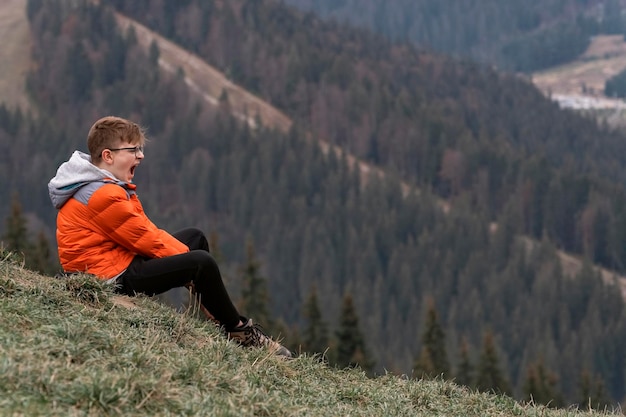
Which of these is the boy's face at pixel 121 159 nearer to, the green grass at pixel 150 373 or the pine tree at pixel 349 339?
the green grass at pixel 150 373

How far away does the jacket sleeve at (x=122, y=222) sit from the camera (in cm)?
984

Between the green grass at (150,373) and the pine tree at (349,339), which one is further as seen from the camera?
the pine tree at (349,339)

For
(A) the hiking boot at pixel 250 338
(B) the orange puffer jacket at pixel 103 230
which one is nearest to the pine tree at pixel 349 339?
(A) the hiking boot at pixel 250 338

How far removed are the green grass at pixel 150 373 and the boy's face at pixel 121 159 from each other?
48.7 inches

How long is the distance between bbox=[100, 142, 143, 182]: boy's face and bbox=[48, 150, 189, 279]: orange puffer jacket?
14cm

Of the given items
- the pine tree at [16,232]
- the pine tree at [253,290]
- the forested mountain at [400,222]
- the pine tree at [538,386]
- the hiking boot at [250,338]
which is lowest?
the forested mountain at [400,222]

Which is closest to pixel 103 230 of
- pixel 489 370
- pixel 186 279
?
pixel 186 279

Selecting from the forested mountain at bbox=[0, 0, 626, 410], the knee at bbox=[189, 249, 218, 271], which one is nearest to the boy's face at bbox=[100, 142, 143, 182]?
the knee at bbox=[189, 249, 218, 271]

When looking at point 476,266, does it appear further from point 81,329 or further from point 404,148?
point 81,329

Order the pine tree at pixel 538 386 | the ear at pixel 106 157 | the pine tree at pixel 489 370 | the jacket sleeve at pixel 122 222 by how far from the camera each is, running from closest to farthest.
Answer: the jacket sleeve at pixel 122 222
the ear at pixel 106 157
the pine tree at pixel 538 386
the pine tree at pixel 489 370

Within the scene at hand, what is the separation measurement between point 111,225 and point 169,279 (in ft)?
2.71

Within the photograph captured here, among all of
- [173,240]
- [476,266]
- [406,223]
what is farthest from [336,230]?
[173,240]

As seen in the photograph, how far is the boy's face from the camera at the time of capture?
A: 33.3 ft

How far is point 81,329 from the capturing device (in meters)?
7.88
